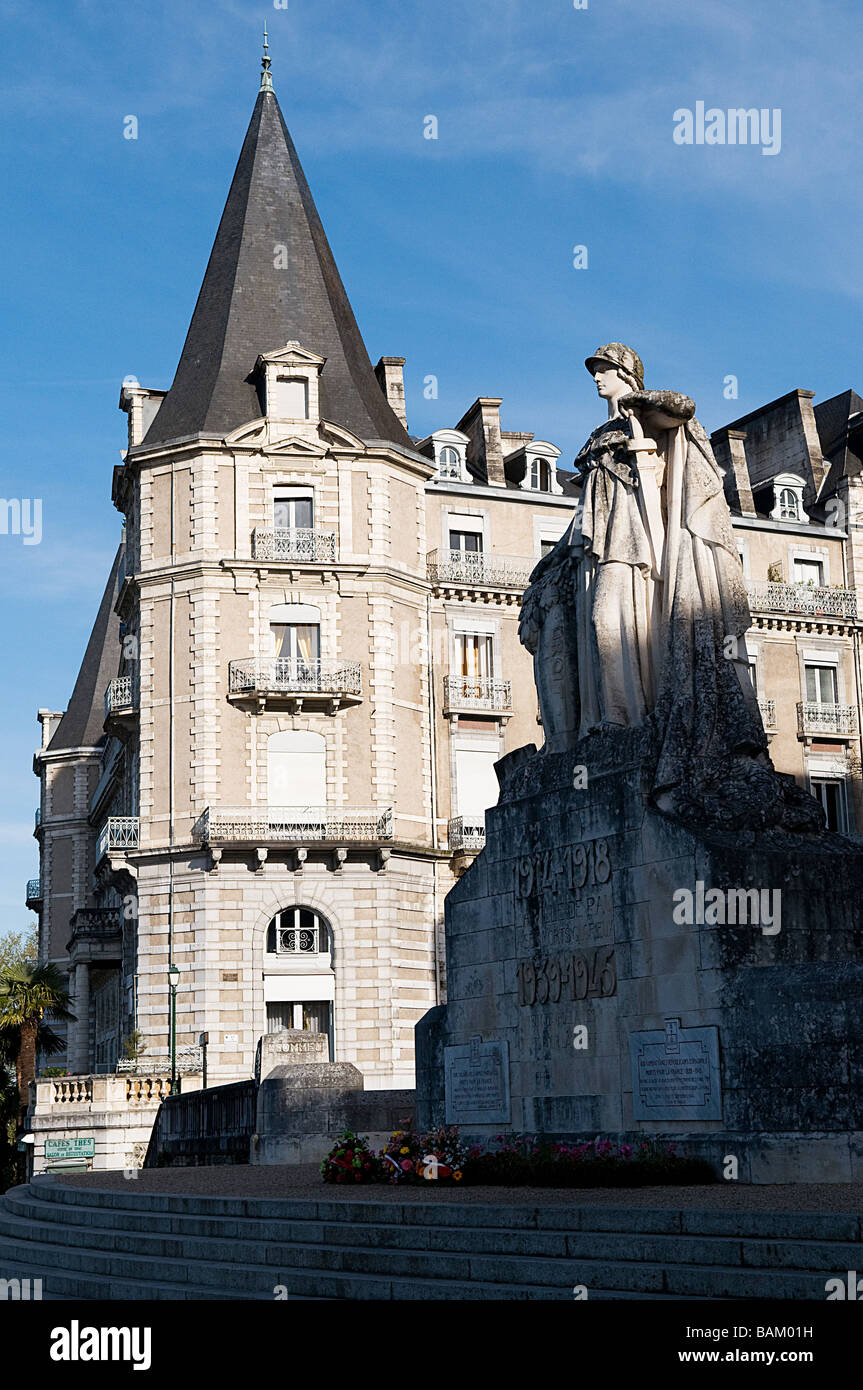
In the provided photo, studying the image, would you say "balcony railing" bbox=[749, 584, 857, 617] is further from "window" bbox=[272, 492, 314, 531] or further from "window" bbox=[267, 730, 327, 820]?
"window" bbox=[267, 730, 327, 820]

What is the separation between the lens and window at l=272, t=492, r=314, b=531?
161 ft

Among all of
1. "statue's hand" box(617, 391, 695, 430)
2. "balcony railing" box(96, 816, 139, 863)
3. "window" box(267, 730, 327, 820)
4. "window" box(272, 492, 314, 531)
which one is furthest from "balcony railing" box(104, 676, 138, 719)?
"statue's hand" box(617, 391, 695, 430)

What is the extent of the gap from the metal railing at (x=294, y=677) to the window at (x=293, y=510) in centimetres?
424

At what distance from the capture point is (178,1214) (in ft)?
48.9

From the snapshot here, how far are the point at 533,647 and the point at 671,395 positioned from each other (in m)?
3.21

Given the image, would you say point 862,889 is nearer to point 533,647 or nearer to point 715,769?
point 715,769

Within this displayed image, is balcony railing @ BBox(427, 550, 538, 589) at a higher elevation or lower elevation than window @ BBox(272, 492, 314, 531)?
lower

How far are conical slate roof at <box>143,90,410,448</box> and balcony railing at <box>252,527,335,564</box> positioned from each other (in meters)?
3.41

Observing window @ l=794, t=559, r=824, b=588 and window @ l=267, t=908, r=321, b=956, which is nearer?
window @ l=267, t=908, r=321, b=956

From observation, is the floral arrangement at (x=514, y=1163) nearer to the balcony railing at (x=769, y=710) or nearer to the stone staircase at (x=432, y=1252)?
the stone staircase at (x=432, y=1252)

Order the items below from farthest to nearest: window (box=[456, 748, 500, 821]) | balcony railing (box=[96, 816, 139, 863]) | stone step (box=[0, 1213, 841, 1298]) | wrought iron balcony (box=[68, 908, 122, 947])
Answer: wrought iron balcony (box=[68, 908, 122, 947]), window (box=[456, 748, 500, 821]), balcony railing (box=[96, 816, 139, 863]), stone step (box=[0, 1213, 841, 1298])

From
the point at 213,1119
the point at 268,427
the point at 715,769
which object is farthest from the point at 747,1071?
the point at 268,427

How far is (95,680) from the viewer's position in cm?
7194
